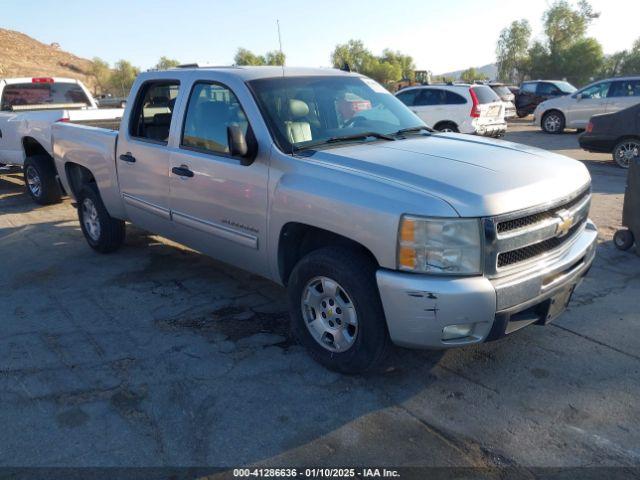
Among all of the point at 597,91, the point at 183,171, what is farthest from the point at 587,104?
the point at 183,171

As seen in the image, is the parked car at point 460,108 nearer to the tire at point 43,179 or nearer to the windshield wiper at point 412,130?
the tire at point 43,179

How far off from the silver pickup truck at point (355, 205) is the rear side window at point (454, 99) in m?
9.41

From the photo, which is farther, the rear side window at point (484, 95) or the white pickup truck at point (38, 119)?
the rear side window at point (484, 95)

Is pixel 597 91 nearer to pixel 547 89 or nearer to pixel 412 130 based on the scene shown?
pixel 547 89

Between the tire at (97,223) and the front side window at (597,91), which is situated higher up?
the front side window at (597,91)

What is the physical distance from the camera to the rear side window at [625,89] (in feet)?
48.6

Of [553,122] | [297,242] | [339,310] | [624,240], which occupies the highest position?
[553,122]

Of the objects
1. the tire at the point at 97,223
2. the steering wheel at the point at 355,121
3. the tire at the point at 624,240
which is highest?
the steering wheel at the point at 355,121

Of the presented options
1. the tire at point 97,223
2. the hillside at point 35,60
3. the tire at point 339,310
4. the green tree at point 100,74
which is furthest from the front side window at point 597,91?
the green tree at point 100,74

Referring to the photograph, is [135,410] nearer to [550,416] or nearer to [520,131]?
[550,416]

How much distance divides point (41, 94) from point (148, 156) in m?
6.52

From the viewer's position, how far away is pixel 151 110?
500 cm

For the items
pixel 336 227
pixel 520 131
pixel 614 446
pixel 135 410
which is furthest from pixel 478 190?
pixel 520 131

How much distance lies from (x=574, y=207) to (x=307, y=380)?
6.61ft
